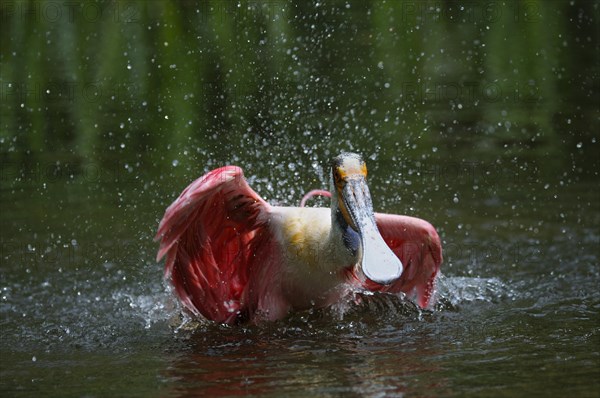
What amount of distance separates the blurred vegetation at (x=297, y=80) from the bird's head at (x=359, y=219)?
3.56m

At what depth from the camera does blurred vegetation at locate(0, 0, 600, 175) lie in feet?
32.4

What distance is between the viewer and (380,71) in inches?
454

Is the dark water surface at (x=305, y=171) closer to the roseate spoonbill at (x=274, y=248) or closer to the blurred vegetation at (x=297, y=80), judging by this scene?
→ the blurred vegetation at (x=297, y=80)

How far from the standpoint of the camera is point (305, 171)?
912cm

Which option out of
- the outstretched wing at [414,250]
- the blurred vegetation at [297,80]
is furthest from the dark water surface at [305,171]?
the outstretched wing at [414,250]

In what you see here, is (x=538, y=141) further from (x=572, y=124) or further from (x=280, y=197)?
(x=280, y=197)

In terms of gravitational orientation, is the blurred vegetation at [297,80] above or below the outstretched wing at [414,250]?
above

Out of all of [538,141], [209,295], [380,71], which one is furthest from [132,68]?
[209,295]

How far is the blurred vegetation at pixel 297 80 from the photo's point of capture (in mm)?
9867

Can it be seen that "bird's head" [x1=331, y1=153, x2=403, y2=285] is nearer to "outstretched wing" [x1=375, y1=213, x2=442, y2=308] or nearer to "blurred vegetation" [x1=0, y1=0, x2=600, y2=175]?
"outstretched wing" [x1=375, y1=213, x2=442, y2=308]

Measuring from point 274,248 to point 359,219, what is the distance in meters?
0.64

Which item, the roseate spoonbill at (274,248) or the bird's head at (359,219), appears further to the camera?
the roseate spoonbill at (274,248)

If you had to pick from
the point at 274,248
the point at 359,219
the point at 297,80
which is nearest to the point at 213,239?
the point at 274,248

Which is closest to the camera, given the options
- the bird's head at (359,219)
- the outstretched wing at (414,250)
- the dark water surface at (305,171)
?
the dark water surface at (305,171)
